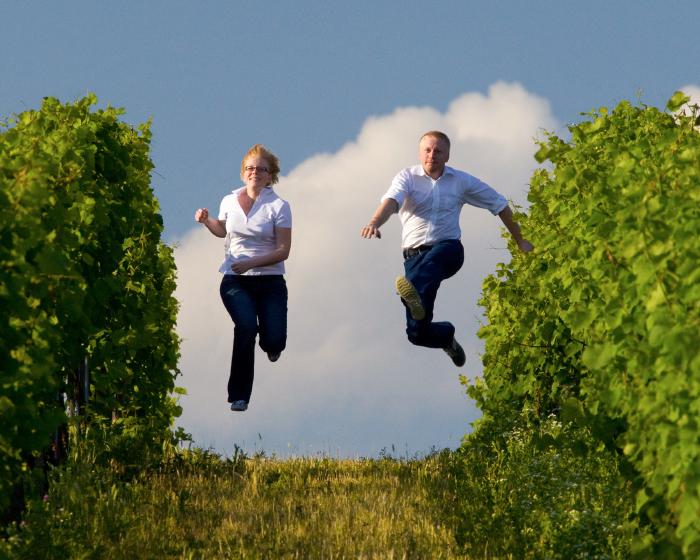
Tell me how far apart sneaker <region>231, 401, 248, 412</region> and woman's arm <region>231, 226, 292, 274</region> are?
1380 millimetres

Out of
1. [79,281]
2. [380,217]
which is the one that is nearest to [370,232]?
[380,217]

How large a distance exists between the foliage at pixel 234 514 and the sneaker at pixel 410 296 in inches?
62.6

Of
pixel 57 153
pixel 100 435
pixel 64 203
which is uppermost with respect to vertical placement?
pixel 57 153

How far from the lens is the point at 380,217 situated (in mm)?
10609

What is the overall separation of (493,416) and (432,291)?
210cm

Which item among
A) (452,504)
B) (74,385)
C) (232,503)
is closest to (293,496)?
(232,503)

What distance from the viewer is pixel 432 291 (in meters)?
11.4

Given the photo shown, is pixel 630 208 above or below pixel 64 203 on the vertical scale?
below

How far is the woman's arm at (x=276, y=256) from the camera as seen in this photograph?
10844 millimetres

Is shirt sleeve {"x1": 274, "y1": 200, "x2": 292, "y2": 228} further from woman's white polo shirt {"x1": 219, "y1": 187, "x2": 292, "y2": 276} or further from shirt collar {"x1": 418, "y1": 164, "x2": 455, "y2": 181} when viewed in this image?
shirt collar {"x1": 418, "y1": 164, "x2": 455, "y2": 181}

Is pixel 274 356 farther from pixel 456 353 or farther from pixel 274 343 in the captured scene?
pixel 456 353

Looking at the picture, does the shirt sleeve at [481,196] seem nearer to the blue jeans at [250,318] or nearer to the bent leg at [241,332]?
the blue jeans at [250,318]

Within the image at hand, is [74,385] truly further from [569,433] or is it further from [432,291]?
[569,433]

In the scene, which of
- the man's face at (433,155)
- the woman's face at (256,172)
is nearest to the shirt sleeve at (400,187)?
the man's face at (433,155)
